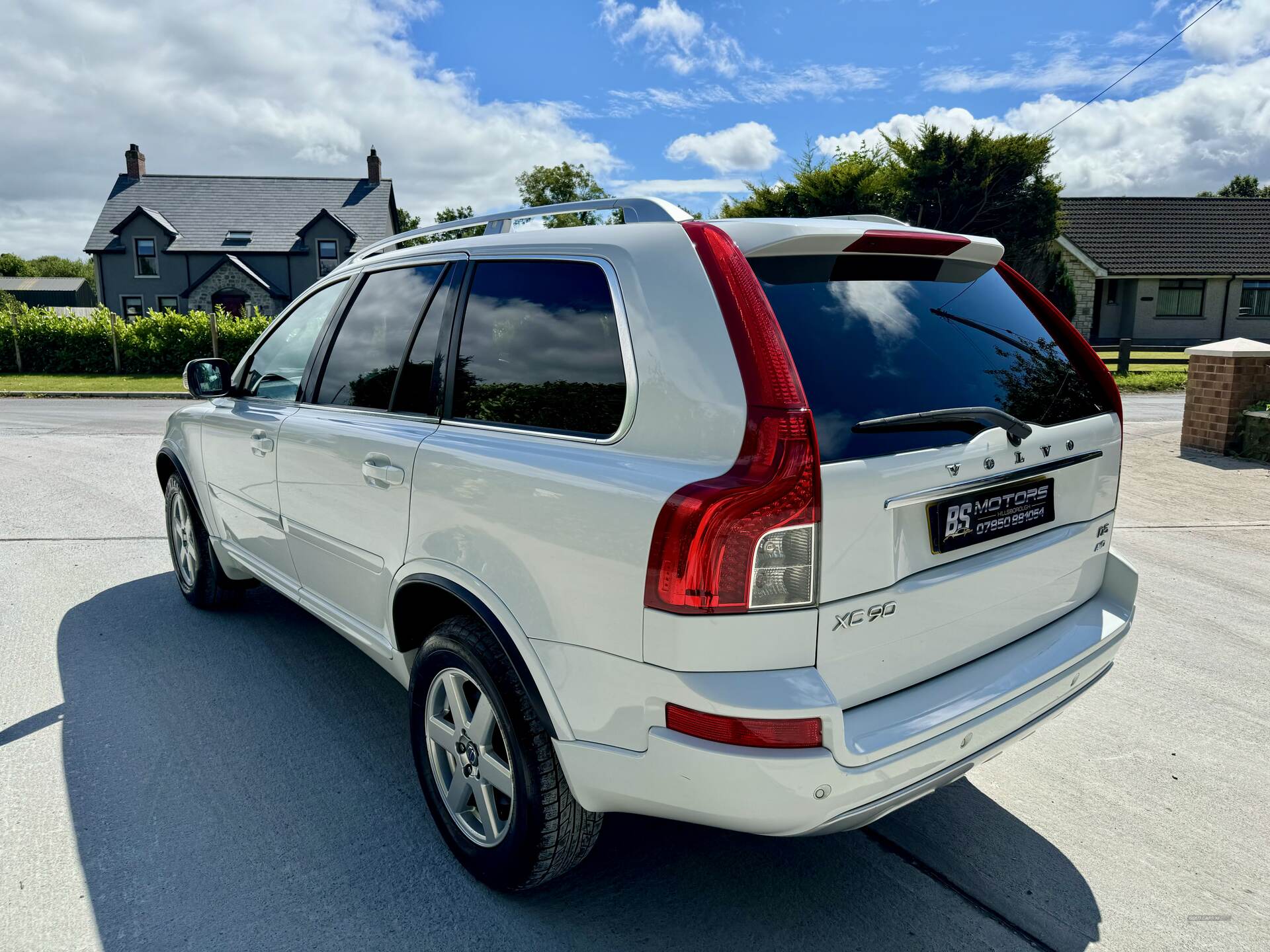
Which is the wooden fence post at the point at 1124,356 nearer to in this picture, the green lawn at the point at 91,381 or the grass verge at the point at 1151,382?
the grass verge at the point at 1151,382


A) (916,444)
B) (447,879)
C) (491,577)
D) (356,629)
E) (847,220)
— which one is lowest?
(447,879)

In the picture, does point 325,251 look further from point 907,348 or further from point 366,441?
point 907,348

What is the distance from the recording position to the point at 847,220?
8.77 ft

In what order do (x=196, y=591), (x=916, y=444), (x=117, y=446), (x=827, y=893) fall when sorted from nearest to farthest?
(x=916, y=444) < (x=827, y=893) < (x=196, y=591) < (x=117, y=446)

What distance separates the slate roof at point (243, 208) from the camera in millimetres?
43469

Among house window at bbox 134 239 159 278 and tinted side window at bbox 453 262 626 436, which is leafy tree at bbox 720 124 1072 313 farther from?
house window at bbox 134 239 159 278

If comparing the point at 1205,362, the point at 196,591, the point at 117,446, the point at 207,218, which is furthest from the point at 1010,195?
the point at 207,218

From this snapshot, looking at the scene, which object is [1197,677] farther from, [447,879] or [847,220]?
[447,879]

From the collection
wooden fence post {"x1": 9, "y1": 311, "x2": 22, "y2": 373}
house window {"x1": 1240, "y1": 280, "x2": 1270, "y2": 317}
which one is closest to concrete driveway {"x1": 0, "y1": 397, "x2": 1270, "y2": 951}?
wooden fence post {"x1": 9, "y1": 311, "x2": 22, "y2": 373}

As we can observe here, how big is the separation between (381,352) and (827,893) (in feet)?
7.78

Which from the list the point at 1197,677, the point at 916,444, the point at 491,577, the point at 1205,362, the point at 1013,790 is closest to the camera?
the point at 916,444

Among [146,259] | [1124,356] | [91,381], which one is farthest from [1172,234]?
[146,259]

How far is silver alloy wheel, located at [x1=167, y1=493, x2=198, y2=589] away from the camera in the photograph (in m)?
5.09

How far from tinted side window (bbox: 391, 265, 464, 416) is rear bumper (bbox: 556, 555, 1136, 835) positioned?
4.19 feet
